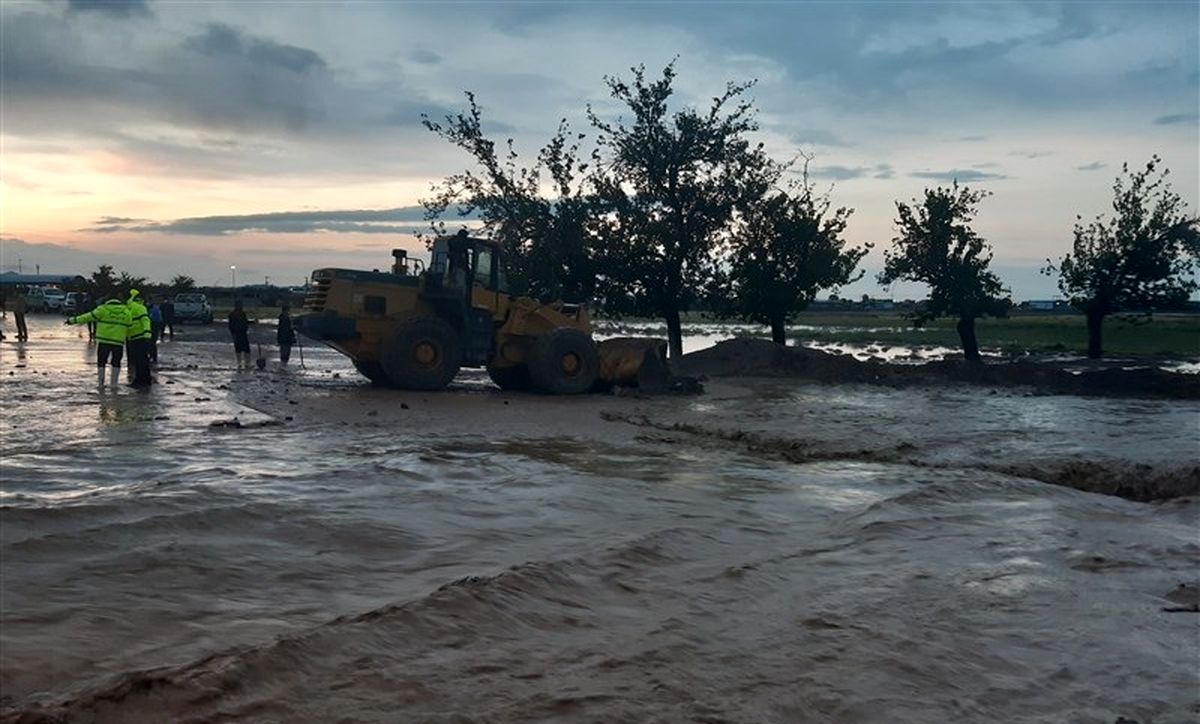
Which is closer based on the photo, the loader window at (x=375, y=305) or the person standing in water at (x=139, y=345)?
the person standing in water at (x=139, y=345)

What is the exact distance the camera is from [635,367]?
21.1m

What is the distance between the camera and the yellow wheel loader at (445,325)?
1892 centimetres

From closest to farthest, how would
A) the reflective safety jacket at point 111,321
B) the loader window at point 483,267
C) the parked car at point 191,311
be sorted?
the reflective safety jacket at point 111,321
the loader window at point 483,267
the parked car at point 191,311

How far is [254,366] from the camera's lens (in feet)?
81.6

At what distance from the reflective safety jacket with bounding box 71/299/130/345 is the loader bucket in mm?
8636

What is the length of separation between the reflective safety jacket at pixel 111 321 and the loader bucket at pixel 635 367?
28.3ft

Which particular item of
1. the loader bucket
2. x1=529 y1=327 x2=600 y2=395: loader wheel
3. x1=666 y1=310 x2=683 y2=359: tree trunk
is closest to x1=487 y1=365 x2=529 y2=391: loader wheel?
x1=529 y1=327 x2=600 y2=395: loader wheel

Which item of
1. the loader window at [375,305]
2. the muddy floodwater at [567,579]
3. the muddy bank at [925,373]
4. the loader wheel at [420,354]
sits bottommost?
the muddy floodwater at [567,579]

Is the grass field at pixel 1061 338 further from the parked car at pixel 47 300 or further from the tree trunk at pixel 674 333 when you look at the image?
the parked car at pixel 47 300

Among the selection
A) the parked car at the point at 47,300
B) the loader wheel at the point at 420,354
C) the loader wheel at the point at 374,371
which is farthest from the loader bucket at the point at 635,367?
the parked car at the point at 47,300

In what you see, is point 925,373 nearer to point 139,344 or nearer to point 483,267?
point 483,267

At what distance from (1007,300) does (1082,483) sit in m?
23.9

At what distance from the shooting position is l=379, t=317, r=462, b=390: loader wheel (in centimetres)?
1886

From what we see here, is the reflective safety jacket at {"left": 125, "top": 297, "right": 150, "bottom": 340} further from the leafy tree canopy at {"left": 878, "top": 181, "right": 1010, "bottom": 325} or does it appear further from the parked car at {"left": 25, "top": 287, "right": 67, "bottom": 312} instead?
the parked car at {"left": 25, "top": 287, "right": 67, "bottom": 312}
